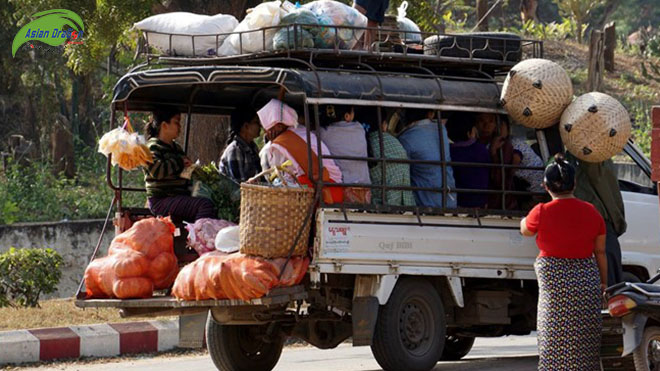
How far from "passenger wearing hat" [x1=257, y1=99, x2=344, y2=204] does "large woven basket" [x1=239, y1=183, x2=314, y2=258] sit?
40 cm

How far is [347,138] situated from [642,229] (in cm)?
314

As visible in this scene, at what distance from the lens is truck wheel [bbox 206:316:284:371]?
9.36 metres

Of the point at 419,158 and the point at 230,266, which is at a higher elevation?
the point at 419,158

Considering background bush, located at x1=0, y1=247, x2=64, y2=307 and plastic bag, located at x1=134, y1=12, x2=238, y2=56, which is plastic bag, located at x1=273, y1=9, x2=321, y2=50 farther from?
background bush, located at x1=0, y1=247, x2=64, y2=307

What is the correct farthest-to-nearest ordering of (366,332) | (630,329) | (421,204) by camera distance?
1. (421,204)
2. (366,332)
3. (630,329)

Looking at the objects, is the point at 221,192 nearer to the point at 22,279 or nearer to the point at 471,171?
the point at 471,171

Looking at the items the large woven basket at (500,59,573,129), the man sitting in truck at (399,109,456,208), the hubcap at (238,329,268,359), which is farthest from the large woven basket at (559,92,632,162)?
the hubcap at (238,329,268,359)

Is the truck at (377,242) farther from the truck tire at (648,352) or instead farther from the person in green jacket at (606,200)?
the truck tire at (648,352)

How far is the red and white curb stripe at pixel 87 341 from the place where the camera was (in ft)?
34.2

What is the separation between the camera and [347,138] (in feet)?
29.0

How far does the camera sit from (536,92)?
363 inches

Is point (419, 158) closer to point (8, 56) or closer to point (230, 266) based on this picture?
point (230, 266)

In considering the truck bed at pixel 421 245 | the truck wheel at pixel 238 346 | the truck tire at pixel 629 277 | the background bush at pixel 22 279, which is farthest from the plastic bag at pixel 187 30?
the background bush at pixel 22 279

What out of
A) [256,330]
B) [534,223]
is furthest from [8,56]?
[534,223]
